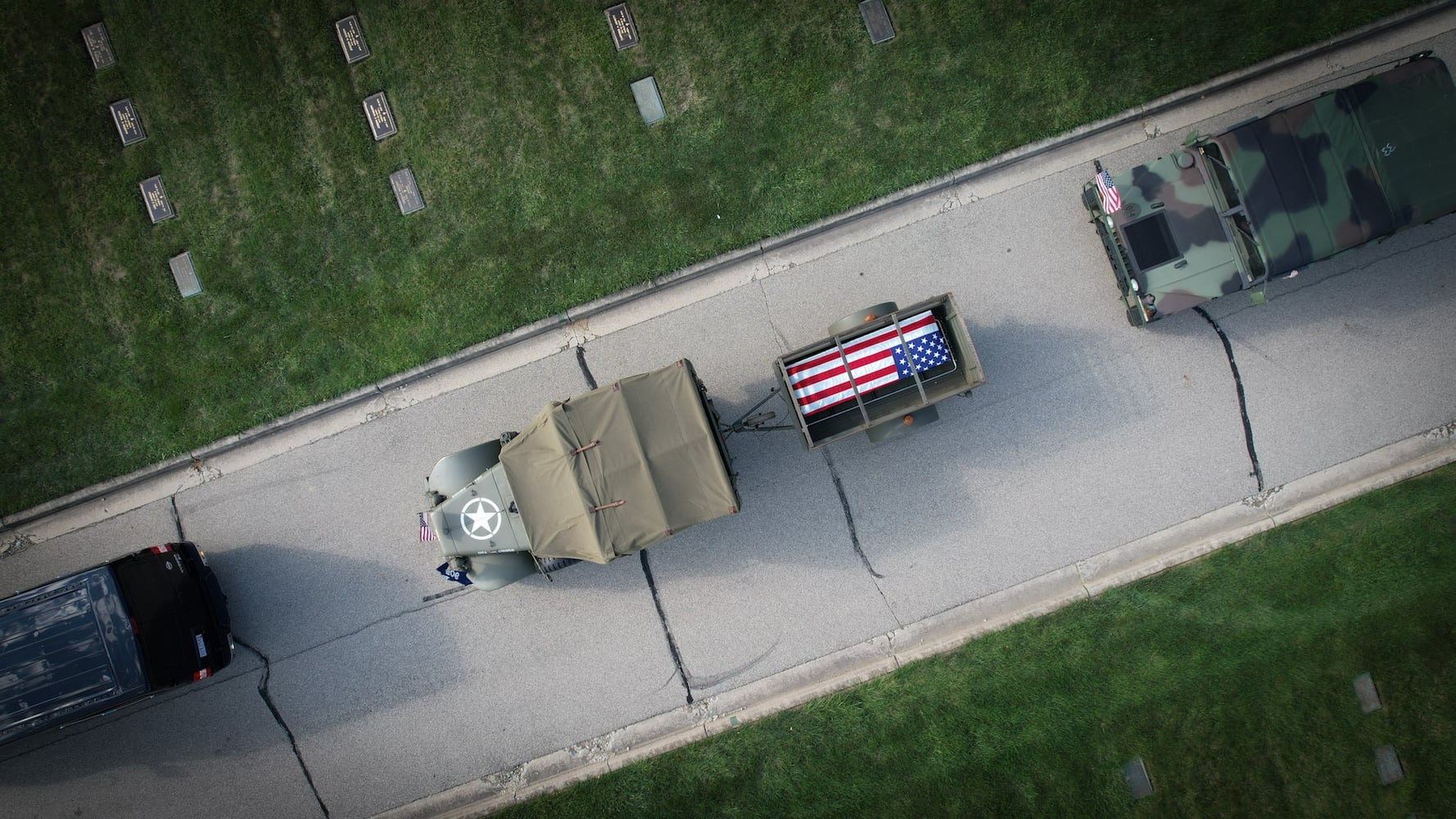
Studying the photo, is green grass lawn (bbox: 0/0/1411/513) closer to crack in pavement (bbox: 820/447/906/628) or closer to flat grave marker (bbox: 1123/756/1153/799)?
crack in pavement (bbox: 820/447/906/628)

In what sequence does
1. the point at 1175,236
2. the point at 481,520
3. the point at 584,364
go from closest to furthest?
the point at 481,520 → the point at 1175,236 → the point at 584,364

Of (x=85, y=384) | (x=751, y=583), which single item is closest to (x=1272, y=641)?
(x=751, y=583)

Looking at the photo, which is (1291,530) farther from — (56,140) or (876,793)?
(56,140)

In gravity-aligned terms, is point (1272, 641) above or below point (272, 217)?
below

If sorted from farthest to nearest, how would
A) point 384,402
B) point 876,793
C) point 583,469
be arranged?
point 384,402 < point 876,793 < point 583,469

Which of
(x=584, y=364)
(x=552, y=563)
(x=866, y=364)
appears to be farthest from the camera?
(x=584, y=364)

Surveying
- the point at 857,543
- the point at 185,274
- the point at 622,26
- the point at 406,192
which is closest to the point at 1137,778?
the point at 857,543

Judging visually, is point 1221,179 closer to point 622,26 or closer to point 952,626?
point 952,626
